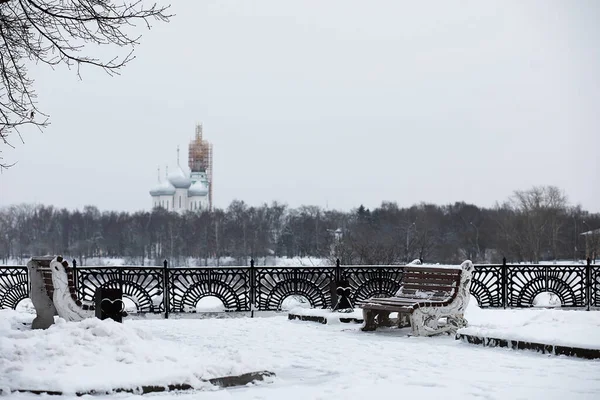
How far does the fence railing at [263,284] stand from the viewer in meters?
16.1

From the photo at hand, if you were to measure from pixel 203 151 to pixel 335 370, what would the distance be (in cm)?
14814

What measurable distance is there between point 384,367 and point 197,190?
448ft

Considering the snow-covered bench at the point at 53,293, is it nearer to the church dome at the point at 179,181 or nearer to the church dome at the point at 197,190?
the church dome at the point at 197,190

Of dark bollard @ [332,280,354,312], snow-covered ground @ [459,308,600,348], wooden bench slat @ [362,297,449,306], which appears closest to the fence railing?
dark bollard @ [332,280,354,312]

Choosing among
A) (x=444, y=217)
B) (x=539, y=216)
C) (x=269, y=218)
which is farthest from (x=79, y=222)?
(x=539, y=216)

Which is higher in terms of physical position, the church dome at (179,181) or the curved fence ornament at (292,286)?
the church dome at (179,181)

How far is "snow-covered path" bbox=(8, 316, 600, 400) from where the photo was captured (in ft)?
24.5

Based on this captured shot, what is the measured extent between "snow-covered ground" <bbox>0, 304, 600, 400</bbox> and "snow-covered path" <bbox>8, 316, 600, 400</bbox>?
0.01 metres

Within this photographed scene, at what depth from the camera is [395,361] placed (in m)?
9.48

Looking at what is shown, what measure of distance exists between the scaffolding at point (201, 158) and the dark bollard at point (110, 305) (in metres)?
142

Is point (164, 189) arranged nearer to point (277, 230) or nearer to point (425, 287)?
point (277, 230)

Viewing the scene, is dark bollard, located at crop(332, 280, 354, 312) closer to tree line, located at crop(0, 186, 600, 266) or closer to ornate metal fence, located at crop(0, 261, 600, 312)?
ornate metal fence, located at crop(0, 261, 600, 312)

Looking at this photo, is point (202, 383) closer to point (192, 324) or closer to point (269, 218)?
point (192, 324)

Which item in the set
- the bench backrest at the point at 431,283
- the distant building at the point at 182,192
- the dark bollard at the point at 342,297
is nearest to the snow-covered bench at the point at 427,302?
the bench backrest at the point at 431,283
